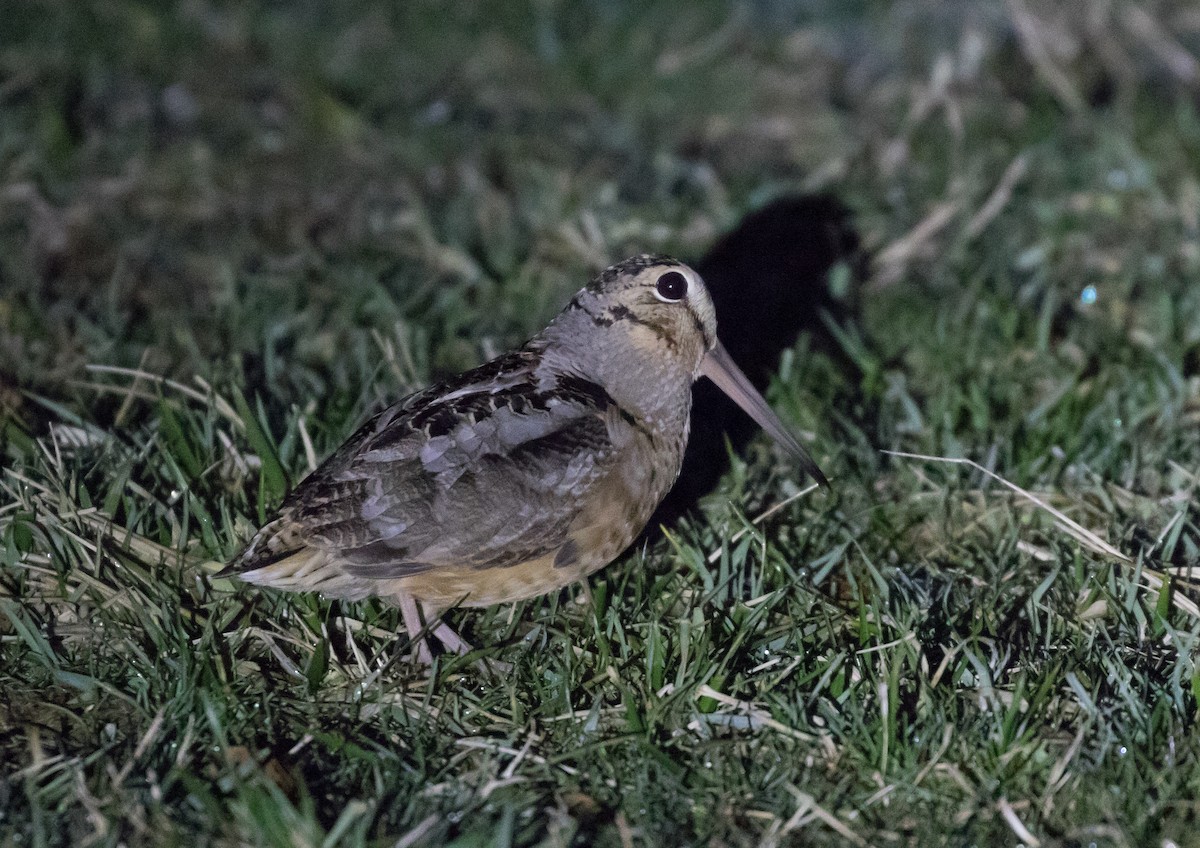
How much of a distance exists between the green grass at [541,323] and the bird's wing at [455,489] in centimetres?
24

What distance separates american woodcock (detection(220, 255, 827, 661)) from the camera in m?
3.00

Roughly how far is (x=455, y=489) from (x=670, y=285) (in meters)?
0.73

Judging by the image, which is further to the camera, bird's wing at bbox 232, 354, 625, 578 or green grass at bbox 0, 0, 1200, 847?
bird's wing at bbox 232, 354, 625, 578

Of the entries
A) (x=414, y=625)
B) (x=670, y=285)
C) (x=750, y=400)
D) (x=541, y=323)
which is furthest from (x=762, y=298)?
(x=414, y=625)

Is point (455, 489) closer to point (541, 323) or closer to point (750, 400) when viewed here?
point (750, 400)

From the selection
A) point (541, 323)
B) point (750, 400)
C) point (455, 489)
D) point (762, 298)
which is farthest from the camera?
point (762, 298)

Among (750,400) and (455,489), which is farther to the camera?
(750,400)

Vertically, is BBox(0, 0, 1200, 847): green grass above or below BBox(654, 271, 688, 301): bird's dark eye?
below

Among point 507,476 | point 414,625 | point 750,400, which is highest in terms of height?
point 507,476

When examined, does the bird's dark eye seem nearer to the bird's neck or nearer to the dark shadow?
the bird's neck

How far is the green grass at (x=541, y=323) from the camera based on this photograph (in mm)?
2781

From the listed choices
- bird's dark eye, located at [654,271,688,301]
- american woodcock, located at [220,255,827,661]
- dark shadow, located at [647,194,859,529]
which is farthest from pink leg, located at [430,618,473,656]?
bird's dark eye, located at [654,271,688,301]

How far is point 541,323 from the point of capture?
451 cm

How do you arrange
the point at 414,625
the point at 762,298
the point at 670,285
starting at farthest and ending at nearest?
1. the point at 762,298
2. the point at 670,285
3. the point at 414,625
